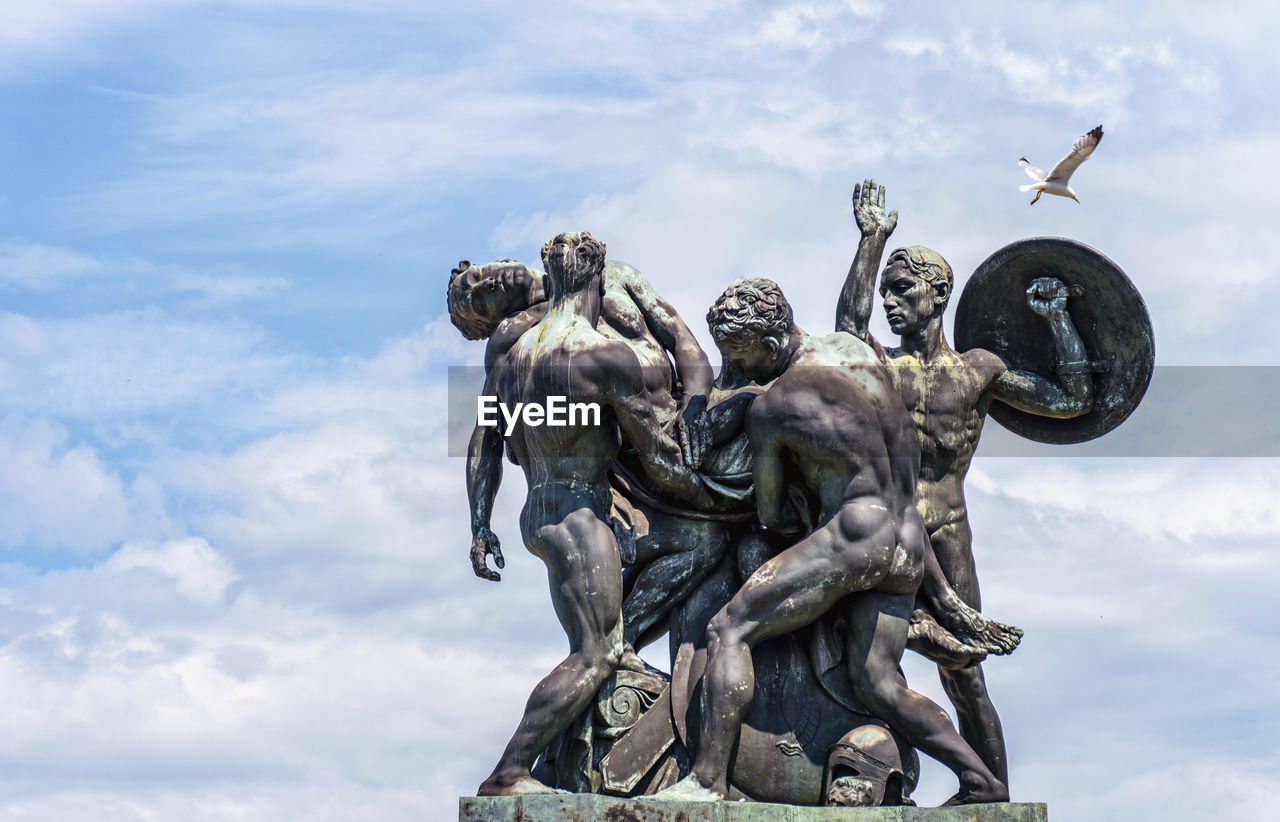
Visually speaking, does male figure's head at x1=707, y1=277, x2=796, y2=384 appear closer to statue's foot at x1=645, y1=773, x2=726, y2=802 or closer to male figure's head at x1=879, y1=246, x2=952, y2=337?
male figure's head at x1=879, y1=246, x2=952, y2=337

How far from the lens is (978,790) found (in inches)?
448

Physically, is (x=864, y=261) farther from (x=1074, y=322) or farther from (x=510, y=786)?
(x=510, y=786)

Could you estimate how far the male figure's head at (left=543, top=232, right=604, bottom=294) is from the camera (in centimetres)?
1194

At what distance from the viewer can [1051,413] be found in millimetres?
12758

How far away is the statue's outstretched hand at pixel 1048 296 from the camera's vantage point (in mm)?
12664

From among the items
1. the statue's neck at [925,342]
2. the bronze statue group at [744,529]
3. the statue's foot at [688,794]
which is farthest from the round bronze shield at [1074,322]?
the statue's foot at [688,794]

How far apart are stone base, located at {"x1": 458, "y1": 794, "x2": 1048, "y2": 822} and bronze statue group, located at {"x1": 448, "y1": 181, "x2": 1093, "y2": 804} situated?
134mm

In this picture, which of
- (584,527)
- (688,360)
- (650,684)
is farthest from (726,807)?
(688,360)

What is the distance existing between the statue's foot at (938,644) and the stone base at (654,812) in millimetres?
1065

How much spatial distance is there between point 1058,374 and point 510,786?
4.07m

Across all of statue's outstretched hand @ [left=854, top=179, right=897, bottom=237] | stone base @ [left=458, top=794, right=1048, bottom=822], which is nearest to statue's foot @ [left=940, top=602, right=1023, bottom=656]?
stone base @ [left=458, top=794, right=1048, bottom=822]

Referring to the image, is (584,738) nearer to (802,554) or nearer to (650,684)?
(650,684)

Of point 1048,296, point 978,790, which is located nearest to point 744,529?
point 978,790

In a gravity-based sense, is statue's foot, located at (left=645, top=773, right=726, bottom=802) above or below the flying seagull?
below
